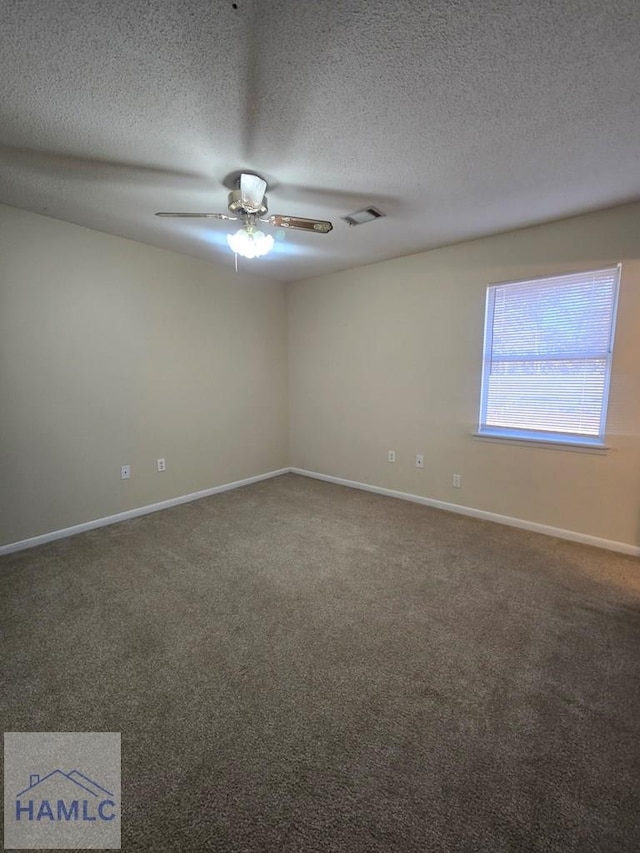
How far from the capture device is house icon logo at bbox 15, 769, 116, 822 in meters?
1.08

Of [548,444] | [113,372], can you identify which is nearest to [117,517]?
[113,372]

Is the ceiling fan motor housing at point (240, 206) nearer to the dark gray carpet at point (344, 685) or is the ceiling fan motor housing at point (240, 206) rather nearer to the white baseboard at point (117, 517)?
the dark gray carpet at point (344, 685)

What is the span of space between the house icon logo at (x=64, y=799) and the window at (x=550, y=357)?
125 inches

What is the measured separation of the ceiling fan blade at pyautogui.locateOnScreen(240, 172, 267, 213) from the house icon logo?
2.63 m

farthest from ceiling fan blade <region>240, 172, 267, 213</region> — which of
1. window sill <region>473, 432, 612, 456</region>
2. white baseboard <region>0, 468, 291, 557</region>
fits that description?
white baseboard <region>0, 468, 291, 557</region>

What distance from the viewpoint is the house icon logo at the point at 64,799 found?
1085 millimetres

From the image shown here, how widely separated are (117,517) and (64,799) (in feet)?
7.74

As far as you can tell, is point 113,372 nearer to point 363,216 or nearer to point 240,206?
point 240,206

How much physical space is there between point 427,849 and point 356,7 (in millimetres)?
2510

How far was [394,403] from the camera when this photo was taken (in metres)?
3.75

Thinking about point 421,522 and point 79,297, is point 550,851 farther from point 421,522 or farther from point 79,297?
point 79,297
